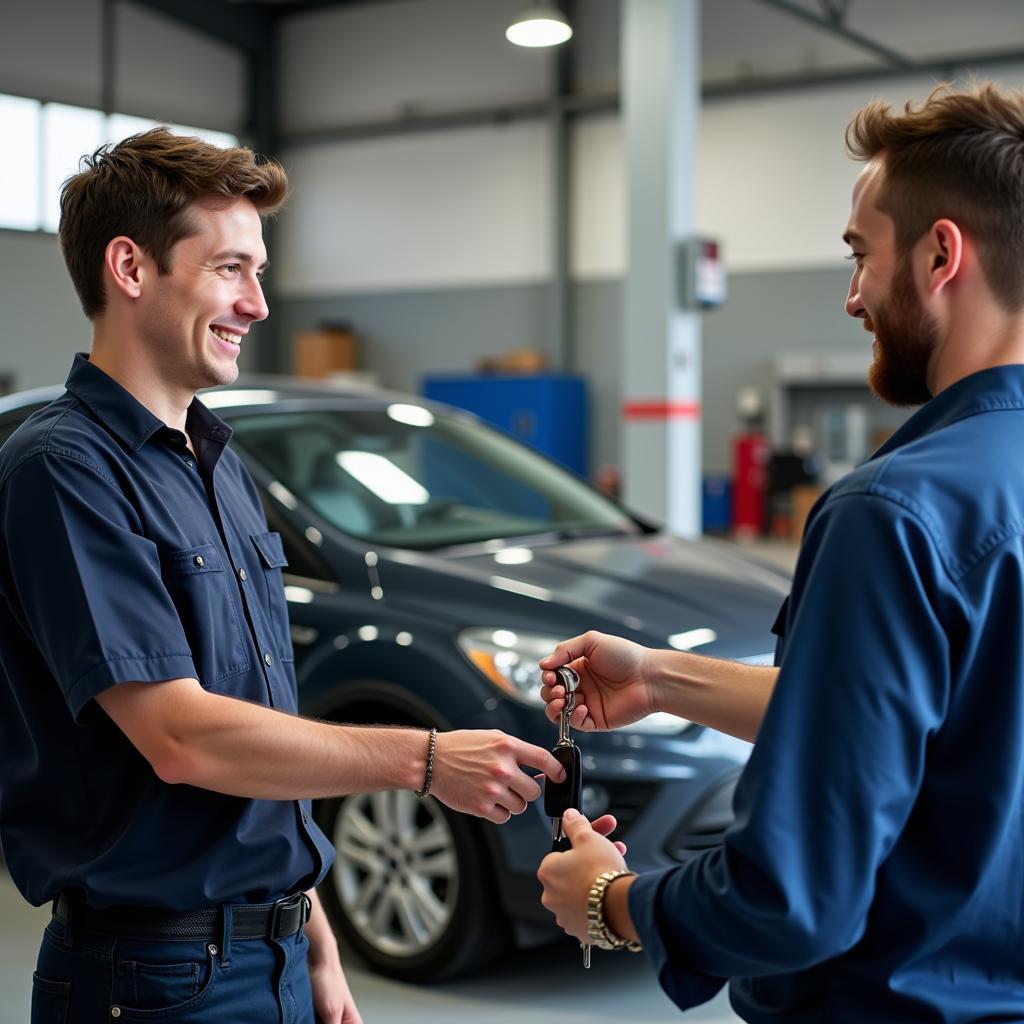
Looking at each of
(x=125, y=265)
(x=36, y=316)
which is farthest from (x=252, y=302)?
(x=36, y=316)

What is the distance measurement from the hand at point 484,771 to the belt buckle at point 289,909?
0.82 feet

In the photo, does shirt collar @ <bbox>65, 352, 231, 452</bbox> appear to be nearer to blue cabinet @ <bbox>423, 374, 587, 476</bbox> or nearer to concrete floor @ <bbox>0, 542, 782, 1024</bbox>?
concrete floor @ <bbox>0, 542, 782, 1024</bbox>

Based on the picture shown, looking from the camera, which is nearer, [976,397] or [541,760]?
[976,397]

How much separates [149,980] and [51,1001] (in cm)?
13

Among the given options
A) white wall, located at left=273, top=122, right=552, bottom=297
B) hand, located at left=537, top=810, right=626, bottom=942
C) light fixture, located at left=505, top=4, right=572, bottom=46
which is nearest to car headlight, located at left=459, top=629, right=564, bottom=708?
hand, located at left=537, top=810, right=626, bottom=942

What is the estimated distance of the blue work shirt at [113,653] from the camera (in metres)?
1.42

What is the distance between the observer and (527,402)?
13.9m

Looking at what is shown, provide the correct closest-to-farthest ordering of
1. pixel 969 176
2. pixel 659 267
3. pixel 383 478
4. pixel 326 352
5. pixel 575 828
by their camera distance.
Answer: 1. pixel 969 176
2. pixel 575 828
3. pixel 383 478
4. pixel 659 267
5. pixel 326 352

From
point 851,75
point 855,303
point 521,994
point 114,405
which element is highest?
point 851,75

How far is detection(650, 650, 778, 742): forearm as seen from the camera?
1.56m

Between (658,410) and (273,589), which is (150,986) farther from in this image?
(658,410)

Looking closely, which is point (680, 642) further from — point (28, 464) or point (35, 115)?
point (35, 115)

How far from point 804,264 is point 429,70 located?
5.01m

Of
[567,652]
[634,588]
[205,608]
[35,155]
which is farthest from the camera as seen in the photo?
[35,155]
